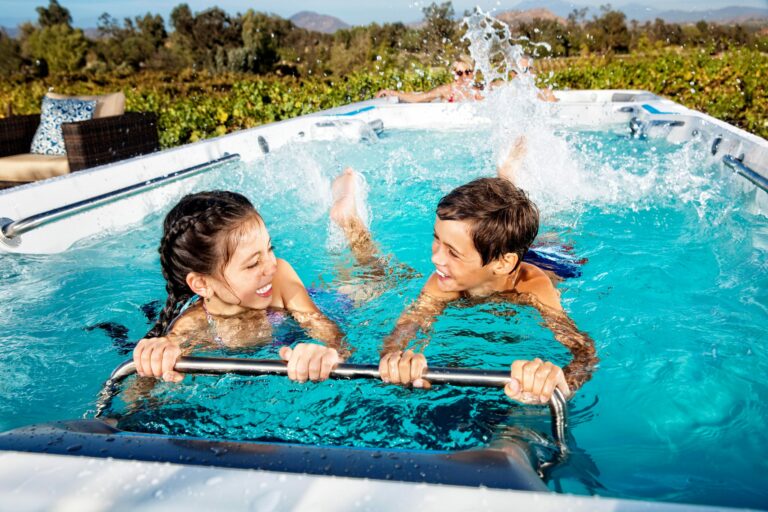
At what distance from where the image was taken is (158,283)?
307cm

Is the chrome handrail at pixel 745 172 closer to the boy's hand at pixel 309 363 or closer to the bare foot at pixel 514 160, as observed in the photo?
the bare foot at pixel 514 160

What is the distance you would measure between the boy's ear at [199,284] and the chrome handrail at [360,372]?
→ 0.59 m

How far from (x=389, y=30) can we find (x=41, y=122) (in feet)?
61.7

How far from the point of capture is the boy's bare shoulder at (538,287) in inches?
89.7

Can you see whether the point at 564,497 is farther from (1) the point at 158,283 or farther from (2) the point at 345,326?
(1) the point at 158,283

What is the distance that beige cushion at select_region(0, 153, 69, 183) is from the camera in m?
5.28

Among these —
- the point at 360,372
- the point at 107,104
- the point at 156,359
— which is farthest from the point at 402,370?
the point at 107,104

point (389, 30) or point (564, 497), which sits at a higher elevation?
point (389, 30)

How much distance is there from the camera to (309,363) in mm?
1408

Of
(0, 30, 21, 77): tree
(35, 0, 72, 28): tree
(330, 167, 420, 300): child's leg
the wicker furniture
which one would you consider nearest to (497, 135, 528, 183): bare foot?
(330, 167, 420, 300): child's leg

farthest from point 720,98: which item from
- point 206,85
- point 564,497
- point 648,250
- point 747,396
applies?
point 206,85

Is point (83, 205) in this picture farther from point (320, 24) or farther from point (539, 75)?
point (320, 24)

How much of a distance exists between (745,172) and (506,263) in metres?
2.20

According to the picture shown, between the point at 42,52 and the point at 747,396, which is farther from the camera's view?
the point at 42,52
